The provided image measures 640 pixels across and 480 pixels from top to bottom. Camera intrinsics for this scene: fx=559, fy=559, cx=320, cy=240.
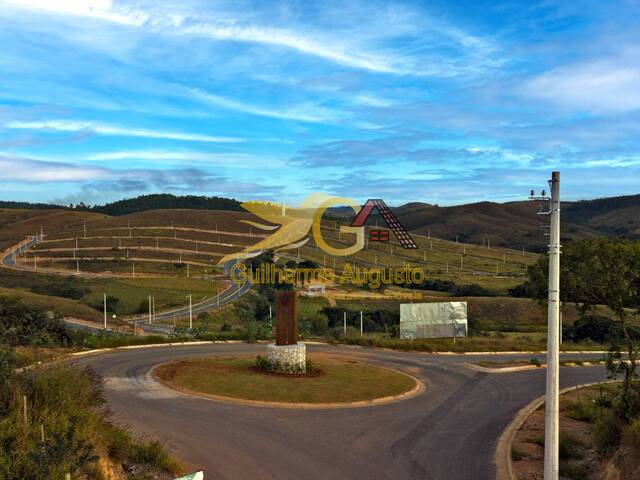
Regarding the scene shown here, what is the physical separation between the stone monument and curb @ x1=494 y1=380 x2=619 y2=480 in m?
9.89

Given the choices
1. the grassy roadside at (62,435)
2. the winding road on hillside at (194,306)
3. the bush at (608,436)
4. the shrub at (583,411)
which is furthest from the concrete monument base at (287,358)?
the winding road on hillside at (194,306)

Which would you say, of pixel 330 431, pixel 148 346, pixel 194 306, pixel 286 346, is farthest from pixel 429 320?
pixel 194 306

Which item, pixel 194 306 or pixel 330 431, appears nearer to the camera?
pixel 330 431

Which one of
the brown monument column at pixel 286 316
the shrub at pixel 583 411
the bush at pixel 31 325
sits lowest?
the shrub at pixel 583 411

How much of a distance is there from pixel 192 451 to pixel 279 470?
262 centimetres

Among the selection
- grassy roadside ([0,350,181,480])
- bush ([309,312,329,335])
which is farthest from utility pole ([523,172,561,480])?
bush ([309,312,329,335])

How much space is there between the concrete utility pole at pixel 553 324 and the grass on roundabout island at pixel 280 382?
37.9 feet

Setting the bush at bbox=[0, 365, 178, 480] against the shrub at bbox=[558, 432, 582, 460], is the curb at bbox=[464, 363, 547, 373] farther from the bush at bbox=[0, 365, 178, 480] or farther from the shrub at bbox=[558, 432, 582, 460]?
the bush at bbox=[0, 365, 178, 480]

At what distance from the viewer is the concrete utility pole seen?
11.0 meters

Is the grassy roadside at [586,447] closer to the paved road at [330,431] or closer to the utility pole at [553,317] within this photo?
the paved road at [330,431]

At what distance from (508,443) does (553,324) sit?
27.6 feet

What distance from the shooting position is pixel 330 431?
18.2m

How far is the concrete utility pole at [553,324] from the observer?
36.2 feet

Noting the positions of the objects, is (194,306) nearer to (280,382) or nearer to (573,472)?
(280,382)
